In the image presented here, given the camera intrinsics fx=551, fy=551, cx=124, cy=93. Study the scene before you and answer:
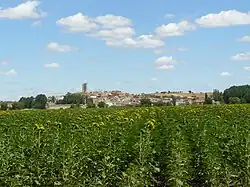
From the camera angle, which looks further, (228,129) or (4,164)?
(228,129)

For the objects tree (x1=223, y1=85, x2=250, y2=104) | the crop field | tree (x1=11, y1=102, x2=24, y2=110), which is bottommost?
the crop field

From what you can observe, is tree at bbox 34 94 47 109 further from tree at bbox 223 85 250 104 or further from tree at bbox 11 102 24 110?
tree at bbox 223 85 250 104

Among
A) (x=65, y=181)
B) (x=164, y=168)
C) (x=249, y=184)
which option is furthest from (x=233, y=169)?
(x=65, y=181)

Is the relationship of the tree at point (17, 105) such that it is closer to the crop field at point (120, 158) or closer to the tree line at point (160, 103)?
the tree line at point (160, 103)

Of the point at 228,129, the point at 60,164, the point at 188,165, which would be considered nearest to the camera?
the point at 60,164

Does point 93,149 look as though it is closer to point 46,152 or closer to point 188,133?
point 46,152

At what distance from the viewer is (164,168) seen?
36.2 ft

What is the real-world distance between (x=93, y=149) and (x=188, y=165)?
221cm

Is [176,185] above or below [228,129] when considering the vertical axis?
below

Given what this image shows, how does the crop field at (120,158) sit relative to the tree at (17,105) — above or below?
below

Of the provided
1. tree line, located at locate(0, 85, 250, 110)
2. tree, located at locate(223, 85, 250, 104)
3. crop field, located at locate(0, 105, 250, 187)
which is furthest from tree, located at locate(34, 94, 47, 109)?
crop field, located at locate(0, 105, 250, 187)

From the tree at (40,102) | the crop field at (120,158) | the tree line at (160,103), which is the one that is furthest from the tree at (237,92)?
the crop field at (120,158)

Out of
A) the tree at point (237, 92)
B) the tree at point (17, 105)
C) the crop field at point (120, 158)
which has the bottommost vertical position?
the crop field at point (120, 158)

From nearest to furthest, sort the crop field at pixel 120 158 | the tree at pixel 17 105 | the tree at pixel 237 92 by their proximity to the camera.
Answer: the crop field at pixel 120 158, the tree at pixel 17 105, the tree at pixel 237 92
